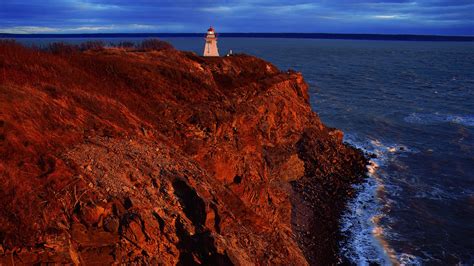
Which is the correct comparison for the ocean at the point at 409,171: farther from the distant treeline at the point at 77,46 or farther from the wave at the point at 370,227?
the distant treeline at the point at 77,46

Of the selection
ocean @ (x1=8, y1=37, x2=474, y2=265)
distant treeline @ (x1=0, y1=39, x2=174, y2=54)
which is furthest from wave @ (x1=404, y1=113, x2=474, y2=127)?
distant treeline @ (x1=0, y1=39, x2=174, y2=54)

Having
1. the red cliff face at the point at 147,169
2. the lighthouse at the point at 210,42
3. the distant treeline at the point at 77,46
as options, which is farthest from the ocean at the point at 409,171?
the distant treeline at the point at 77,46

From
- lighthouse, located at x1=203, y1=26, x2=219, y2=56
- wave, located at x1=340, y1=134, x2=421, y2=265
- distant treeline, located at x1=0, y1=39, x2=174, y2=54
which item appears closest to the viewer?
wave, located at x1=340, y1=134, x2=421, y2=265

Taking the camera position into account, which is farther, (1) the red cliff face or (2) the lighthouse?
(2) the lighthouse

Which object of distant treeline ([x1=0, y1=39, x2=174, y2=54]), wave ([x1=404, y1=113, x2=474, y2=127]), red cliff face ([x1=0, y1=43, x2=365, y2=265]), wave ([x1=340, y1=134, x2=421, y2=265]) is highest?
distant treeline ([x1=0, y1=39, x2=174, y2=54])

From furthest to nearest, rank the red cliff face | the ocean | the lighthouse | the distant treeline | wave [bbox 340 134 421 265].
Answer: the lighthouse, the ocean, the distant treeline, wave [bbox 340 134 421 265], the red cliff face

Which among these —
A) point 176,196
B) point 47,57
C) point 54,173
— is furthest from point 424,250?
point 47,57

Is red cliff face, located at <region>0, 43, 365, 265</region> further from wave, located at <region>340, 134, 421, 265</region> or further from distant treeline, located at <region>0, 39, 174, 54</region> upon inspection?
distant treeline, located at <region>0, 39, 174, 54</region>

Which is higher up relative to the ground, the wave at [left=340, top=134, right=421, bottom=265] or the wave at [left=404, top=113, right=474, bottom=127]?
the wave at [left=404, top=113, right=474, bottom=127]
